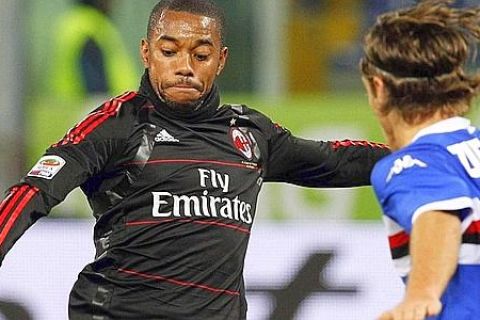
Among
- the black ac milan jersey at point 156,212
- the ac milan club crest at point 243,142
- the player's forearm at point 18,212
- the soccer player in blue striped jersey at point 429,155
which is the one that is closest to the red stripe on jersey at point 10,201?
the player's forearm at point 18,212

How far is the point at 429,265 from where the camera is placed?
228 cm

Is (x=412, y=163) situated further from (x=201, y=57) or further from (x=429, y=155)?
(x=201, y=57)

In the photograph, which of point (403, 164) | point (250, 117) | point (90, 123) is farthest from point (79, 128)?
point (403, 164)

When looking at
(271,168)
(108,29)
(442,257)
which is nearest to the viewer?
(442,257)

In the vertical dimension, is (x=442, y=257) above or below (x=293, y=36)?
above

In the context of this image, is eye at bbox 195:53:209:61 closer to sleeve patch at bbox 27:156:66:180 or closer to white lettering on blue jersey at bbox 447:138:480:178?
sleeve patch at bbox 27:156:66:180

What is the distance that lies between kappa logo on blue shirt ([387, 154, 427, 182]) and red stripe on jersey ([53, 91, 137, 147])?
0.96m

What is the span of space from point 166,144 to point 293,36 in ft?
9.88

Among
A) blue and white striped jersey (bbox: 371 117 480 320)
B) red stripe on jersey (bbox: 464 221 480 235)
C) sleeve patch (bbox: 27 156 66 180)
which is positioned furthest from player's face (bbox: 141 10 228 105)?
red stripe on jersey (bbox: 464 221 480 235)

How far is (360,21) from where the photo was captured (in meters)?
6.13

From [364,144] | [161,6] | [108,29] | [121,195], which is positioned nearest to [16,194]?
[121,195]

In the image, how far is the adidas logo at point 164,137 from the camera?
3.21m

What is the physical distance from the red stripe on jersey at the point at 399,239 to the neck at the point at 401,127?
0.52 ft

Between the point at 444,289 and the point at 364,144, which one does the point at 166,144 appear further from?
the point at 444,289
